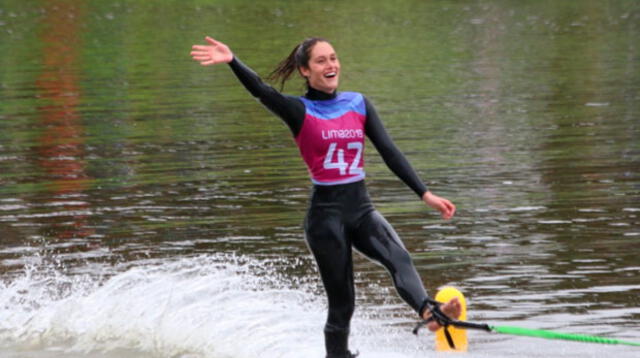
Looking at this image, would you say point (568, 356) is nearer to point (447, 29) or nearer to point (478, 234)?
point (478, 234)

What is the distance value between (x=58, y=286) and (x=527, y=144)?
10.3 meters

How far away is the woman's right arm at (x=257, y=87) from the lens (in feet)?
23.1

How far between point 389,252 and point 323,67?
116 centimetres

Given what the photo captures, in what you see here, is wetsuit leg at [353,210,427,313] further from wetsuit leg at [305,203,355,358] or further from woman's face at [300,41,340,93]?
woman's face at [300,41,340,93]

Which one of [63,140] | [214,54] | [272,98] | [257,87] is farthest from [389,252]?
[63,140]

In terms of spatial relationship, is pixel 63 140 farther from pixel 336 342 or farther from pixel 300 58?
pixel 336 342

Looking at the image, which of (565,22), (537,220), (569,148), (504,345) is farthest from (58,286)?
(565,22)

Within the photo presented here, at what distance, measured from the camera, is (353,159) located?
7.32m

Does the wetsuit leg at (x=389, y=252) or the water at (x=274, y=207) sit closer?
the wetsuit leg at (x=389, y=252)

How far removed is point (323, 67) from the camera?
23.8ft

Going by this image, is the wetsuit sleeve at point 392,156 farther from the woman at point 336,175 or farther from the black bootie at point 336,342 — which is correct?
the black bootie at point 336,342

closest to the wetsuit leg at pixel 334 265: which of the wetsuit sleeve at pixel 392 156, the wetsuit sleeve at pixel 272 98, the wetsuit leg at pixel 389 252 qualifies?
the wetsuit leg at pixel 389 252

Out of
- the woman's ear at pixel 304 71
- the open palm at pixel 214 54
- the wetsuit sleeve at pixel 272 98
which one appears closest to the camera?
the open palm at pixel 214 54

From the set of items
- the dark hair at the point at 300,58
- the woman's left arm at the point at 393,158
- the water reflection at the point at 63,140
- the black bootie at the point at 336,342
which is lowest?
the water reflection at the point at 63,140
